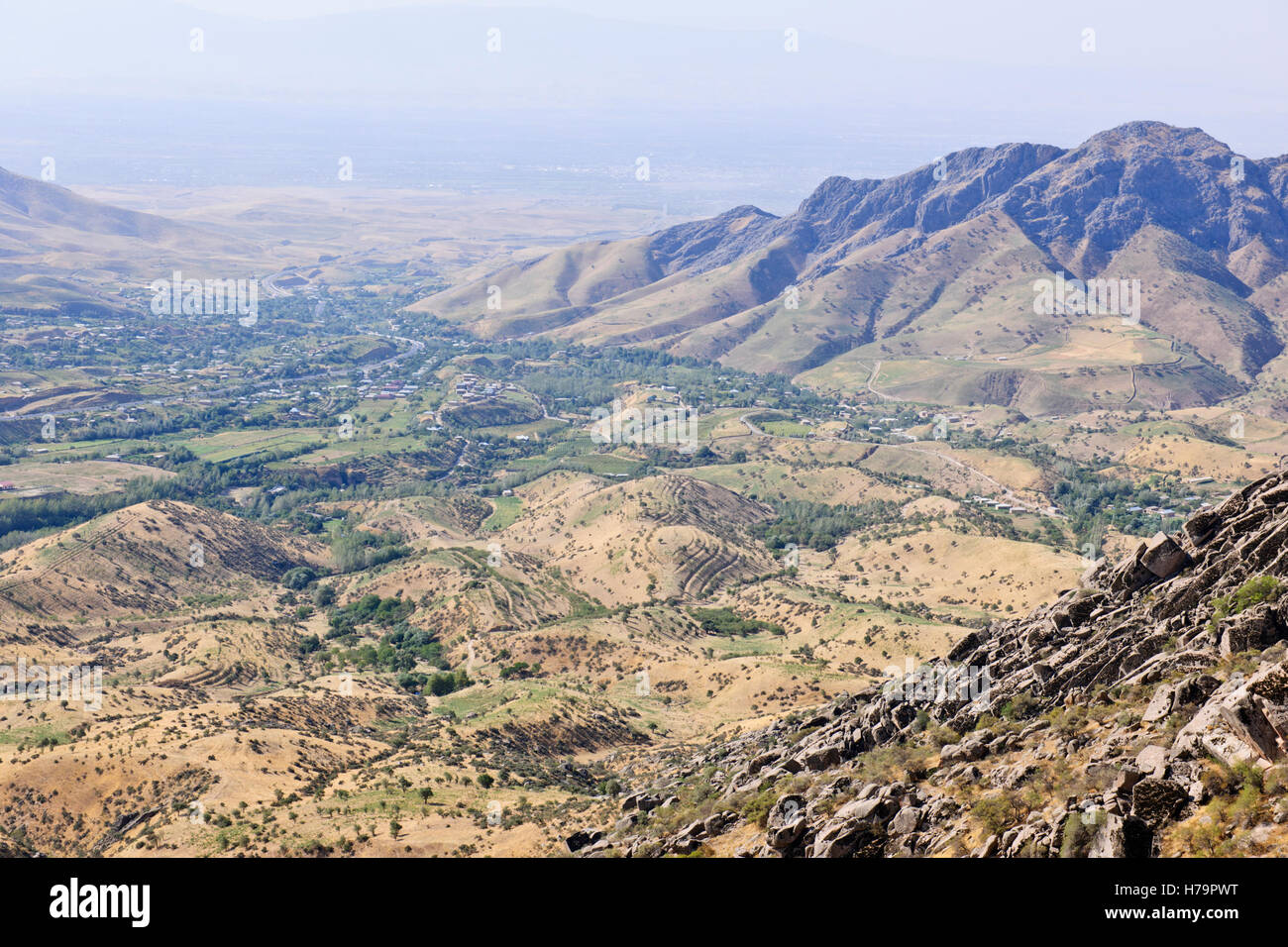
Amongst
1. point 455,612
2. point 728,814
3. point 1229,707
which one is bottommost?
point 455,612

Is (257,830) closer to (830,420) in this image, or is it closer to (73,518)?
(73,518)

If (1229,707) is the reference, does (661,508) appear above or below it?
below

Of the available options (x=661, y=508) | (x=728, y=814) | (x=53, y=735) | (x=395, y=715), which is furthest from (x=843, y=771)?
(x=661, y=508)

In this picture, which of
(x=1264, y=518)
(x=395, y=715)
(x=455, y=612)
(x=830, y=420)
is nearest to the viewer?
(x=1264, y=518)

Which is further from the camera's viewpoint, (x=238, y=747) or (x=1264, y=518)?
(x=238, y=747)

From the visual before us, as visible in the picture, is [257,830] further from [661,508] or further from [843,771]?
[661,508]

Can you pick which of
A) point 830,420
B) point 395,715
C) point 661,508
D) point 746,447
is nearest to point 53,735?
point 395,715
